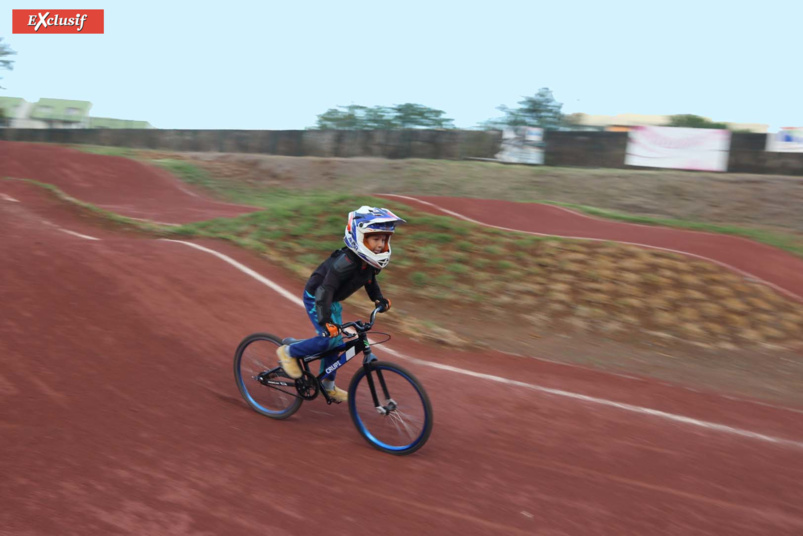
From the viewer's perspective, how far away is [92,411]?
531cm

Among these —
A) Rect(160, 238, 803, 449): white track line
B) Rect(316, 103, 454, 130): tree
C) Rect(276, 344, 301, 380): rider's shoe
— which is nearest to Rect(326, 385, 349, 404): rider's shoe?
Rect(276, 344, 301, 380): rider's shoe

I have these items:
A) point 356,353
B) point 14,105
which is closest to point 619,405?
point 356,353

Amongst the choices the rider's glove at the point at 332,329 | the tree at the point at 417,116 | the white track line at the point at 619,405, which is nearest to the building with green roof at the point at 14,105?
the tree at the point at 417,116

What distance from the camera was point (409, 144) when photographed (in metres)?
31.4

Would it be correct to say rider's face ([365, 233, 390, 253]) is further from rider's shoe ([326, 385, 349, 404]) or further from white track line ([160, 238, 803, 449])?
white track line ([160, 238, 803, 449])

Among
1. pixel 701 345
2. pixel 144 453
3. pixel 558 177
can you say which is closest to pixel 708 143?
pixel 558 177

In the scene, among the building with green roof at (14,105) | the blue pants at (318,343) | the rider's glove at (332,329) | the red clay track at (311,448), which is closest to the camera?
the red clay track at (311,448)

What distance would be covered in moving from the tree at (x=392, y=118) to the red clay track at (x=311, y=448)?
34691mm

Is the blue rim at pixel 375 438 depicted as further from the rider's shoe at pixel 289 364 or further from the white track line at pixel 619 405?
the white track line at pixel 619 405

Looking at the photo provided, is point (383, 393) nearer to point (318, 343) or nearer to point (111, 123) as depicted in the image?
point (318, 343)

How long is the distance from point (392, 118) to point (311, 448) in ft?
131

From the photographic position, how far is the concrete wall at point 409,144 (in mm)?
24672

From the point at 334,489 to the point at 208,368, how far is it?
2945 mm

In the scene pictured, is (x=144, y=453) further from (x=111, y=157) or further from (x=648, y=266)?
(x=111, y=157)
